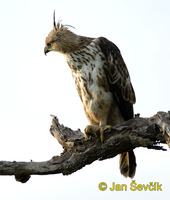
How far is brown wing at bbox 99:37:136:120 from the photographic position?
650 centimetres

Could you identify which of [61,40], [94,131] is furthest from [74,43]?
[94,131]

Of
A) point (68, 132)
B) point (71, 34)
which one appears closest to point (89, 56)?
point (71, 34)

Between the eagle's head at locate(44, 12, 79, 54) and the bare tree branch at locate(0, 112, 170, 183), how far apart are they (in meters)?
1.69

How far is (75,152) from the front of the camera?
560 centimetres

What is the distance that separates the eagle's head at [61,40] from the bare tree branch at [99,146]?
169cm

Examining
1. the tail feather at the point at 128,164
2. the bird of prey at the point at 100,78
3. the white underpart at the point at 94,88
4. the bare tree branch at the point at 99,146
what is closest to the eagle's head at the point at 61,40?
the bird of prey at the point at 100,78

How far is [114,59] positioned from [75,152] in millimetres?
1868

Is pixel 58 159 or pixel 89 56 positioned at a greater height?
pixel 89 56

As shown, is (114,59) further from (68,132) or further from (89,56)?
(68,132)

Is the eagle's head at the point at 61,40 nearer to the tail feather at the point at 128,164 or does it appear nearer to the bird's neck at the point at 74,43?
the bird's neck at the point at 74,43

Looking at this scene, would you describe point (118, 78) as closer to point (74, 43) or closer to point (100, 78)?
point (100, 78)

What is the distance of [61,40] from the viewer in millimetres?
6809

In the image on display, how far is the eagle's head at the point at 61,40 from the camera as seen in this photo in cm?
673

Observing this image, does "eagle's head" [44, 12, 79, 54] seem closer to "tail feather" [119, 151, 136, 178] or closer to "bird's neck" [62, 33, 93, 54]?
"bird's neck" [62, 33, 93, 54]
